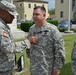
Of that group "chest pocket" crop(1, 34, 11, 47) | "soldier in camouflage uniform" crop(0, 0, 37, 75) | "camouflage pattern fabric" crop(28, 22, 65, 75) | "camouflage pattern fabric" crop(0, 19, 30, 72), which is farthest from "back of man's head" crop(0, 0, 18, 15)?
"camouflage pattern fabric" crop(28, 22, 65, 75)

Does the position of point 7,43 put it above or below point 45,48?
above

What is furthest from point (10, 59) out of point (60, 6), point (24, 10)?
point (24, 10)

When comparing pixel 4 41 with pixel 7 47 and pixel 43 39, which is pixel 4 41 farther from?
pixel 43 39

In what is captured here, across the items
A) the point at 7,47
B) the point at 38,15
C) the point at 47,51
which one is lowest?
the point at 47,51

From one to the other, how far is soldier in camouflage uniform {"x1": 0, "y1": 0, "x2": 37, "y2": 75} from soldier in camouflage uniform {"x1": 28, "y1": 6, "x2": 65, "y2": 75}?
30cm

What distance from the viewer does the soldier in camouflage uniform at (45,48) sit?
11.6 ft

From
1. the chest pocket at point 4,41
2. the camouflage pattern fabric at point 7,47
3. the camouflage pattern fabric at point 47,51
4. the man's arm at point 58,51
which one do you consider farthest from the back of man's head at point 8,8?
the man's arm at point 58,51

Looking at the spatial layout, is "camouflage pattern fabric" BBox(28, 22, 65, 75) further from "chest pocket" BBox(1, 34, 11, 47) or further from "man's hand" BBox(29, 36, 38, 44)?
"chest pocket" BBox(1, 34, 11, 47)

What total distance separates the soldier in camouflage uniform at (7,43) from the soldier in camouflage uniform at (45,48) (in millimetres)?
302

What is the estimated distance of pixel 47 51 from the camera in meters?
3.58

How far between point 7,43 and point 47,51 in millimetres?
740

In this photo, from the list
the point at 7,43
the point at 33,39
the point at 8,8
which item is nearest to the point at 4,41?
the point at 7,43

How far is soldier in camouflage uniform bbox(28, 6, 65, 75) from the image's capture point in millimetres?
3535

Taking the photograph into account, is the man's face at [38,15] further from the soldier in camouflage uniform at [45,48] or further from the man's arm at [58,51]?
the man's arm at [58,51]
